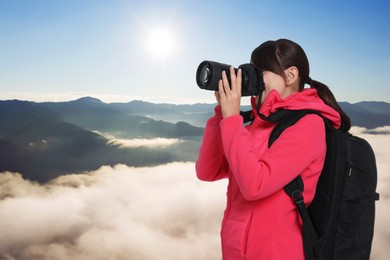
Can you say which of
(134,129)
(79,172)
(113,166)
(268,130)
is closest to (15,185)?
(79,172)

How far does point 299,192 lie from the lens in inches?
43.9

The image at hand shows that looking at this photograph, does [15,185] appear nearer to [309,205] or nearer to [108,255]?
[108,255]

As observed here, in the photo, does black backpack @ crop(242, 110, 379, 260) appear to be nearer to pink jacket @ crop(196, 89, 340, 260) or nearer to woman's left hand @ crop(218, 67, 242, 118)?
pink jacket @ crop(196, 89, 340, 260)

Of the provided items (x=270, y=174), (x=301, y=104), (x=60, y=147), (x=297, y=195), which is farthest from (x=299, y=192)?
(x=60, y=147)

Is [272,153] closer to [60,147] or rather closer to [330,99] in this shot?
[330,99]

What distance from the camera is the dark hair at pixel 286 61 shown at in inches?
48.9

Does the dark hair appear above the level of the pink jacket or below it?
above

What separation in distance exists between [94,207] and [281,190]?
50587 millimetres

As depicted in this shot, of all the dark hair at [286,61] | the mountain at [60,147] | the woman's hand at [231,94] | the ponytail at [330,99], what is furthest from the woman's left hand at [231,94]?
the mountain at [60,147]

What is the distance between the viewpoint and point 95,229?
1890 inches

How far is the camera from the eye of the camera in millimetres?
1235

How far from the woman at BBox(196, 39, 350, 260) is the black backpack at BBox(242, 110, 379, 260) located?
0.03 metres

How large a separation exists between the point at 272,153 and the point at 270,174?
64 mm

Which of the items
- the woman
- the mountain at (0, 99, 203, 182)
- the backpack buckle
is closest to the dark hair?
the woman
